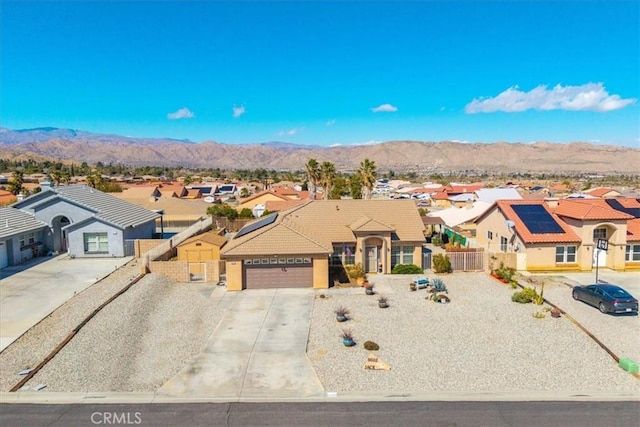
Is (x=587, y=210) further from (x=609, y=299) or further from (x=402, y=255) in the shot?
(x=402, y=255)

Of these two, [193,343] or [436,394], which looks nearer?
[436,394]

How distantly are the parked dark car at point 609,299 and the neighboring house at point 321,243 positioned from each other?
944 centimetres

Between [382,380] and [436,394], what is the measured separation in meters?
1.69

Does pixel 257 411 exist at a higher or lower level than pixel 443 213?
lower

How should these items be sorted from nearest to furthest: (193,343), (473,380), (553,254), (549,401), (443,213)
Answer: (549,401) < (473,380) < (193,343) < (553,254) < (443,213)

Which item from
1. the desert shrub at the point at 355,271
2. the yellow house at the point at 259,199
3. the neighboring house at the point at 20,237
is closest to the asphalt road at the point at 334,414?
the desert shrub at the point at 355,271

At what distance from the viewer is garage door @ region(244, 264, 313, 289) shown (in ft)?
81.3

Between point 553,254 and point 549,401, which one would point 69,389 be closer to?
point 549,401

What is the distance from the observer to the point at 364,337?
17.8m

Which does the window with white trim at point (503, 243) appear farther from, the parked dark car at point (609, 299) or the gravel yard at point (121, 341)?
the gravel yard at point (121, 341)

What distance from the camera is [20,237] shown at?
1194 inches

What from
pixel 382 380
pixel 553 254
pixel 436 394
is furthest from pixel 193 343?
pixel 553 254

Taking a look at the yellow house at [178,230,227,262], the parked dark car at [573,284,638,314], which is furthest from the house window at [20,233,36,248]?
the parked dark car at [573,284,638,314]

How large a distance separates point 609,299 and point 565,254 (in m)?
9.03
